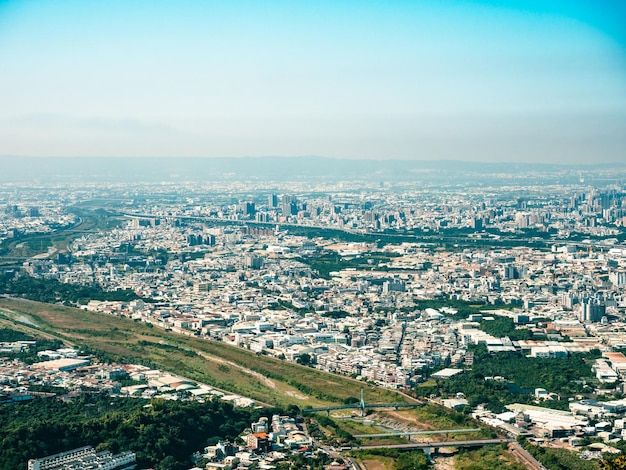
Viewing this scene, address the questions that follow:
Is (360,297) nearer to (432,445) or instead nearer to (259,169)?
(432,445)

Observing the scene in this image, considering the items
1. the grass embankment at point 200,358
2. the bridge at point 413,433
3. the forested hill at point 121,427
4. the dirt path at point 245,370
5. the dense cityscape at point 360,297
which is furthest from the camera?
the dirt path at point 245,370

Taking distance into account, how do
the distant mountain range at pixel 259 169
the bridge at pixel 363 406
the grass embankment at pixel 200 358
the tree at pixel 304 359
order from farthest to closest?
1. the distant mountain range at pixel 259 169
2. the tree at pixel 304 359
3. the grass embankment at pixel 200 358
4. the bridge at pixel 363 406

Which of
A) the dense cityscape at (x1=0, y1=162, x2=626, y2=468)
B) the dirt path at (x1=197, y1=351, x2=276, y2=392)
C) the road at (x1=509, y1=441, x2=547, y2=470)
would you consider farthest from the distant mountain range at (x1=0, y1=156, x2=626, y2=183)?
the road at (x1=509, y1=441, x2=547, y2=470)

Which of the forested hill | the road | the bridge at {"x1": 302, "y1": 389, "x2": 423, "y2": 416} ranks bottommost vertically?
the bridge at {"x1": 302, "y1": 389, "x2": 423, "y2": 416}

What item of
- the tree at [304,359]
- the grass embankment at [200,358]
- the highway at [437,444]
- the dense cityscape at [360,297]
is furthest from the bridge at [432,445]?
the tree at [304,359]

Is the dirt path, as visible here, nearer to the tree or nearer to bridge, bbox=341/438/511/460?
the tree

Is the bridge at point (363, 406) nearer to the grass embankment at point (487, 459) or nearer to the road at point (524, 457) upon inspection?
the grass embankment at point (487, 459)

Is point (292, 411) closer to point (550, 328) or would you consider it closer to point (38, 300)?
point (550, 328)
